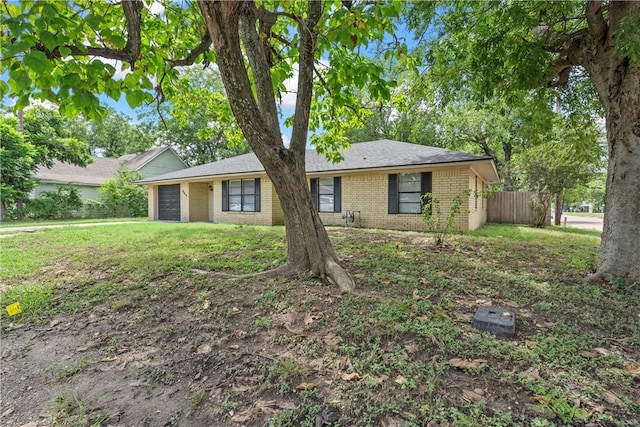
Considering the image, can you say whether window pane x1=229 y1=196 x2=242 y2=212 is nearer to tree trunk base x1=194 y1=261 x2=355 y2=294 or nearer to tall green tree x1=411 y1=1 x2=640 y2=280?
tree trunk base x1=194 y1=261 x2=355 y2=294

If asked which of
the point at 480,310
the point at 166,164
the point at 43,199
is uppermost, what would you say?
the point at 166,164

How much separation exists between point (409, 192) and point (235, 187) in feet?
28.5

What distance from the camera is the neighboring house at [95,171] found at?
20.3m

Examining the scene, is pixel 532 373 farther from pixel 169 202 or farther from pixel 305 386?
pixel 169 202

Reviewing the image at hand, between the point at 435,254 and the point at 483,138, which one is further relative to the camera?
the point at 483,138

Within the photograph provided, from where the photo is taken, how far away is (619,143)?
4.32 metres

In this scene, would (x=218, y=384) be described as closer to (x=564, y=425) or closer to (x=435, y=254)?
(x=564, y=425)

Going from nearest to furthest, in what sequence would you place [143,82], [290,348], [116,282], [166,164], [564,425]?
[564,425] → [290,348] → [143,82] → [116,282] → [166,164]

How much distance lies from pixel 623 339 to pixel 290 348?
9.35ft

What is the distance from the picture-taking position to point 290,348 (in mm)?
2570

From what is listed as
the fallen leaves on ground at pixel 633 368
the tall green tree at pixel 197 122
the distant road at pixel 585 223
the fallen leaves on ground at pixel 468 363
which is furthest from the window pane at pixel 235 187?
the distant road at pixel 585 223

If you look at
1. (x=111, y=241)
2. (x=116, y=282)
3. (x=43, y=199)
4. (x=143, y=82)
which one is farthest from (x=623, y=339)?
(x=43, y=199)

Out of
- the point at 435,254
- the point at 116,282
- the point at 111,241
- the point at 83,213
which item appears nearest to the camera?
the point at 116,282

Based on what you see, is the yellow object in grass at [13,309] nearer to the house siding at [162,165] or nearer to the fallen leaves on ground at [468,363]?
the fallen leaves on ground at [468,363]
